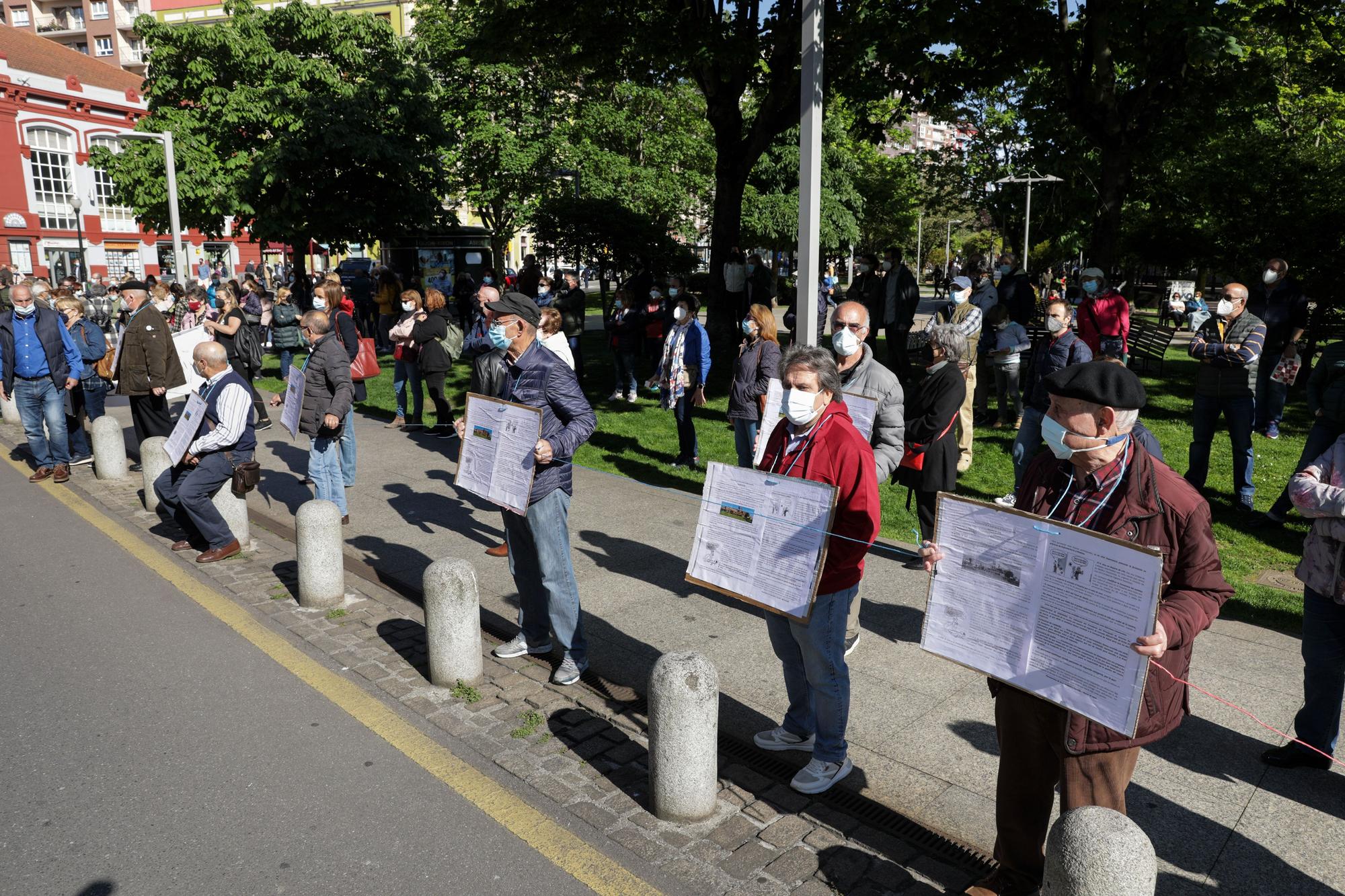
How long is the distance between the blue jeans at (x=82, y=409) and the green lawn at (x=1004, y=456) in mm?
3840

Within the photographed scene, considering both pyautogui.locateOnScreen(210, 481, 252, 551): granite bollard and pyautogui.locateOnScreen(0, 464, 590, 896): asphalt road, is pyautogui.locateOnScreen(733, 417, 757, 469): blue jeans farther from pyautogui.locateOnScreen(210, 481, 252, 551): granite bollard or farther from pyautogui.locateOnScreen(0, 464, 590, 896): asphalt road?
pyautogui.locateOnScreen(0, 464, 590, 896): asphalt road

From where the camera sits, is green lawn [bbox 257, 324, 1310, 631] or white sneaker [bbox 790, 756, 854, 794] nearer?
white sneaker [bbox 790, 756, 854, 794]

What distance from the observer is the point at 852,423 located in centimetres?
415

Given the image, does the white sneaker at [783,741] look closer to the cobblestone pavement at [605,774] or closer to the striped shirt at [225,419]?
the cobblestone pavement at [605,774]

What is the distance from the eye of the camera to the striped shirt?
24.5 ft

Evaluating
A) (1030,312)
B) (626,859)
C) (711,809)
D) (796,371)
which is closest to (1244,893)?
(711,809)

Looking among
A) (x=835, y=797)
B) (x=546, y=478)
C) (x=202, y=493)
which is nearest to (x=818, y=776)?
(x=835, y=797)

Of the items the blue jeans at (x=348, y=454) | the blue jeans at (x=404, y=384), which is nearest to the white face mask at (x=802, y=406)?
the blue jeans at (x=348, y=454)

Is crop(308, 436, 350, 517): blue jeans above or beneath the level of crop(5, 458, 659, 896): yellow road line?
above

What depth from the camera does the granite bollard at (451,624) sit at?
5.27 meters

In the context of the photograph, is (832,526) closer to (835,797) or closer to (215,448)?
(835,797)

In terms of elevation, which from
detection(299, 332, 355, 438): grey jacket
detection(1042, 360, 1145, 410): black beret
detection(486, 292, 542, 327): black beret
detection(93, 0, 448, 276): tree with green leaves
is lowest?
detection(299, 332, 355, 438): grey jacket

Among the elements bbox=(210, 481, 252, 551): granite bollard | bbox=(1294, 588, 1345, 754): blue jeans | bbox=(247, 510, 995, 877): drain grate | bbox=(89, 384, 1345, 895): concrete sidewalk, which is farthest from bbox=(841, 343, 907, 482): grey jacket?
bbox=(210, 481, 252, 551): granite bollard

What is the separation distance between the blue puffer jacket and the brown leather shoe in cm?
369
